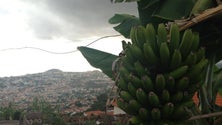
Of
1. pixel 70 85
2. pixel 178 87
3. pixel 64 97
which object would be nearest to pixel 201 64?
pixel 178 87

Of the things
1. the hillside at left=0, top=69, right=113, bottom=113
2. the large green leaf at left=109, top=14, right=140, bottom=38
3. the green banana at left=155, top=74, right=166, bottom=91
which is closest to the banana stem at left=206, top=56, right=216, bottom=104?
the green banana at left=155, top=74, right=166, bottom=91

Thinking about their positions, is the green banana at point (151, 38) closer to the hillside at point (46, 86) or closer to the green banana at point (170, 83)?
the green banana at point (170, 83)

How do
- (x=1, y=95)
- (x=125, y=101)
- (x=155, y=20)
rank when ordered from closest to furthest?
(x=125, y=101)
(x=155, y=20)
(x=1, y=95)

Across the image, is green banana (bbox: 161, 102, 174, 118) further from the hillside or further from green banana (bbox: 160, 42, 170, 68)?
the hillside

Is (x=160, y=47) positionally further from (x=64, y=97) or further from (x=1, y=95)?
(x=1, y=95)

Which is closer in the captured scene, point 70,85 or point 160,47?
point 160,47

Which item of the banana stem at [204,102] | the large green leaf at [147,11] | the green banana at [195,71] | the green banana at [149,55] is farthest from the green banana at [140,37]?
the large green leaf at [147,11]

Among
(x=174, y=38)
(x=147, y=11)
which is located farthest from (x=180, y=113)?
(x=147, y=11)
